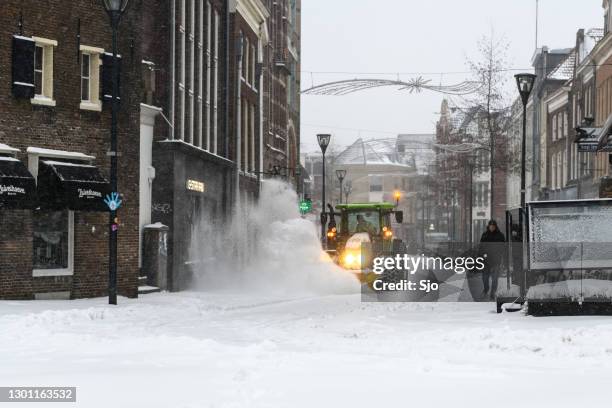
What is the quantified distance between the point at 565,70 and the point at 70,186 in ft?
179

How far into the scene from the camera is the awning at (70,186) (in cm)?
2373

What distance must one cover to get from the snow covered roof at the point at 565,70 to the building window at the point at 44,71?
49358mm

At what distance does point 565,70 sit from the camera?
73.2 meters

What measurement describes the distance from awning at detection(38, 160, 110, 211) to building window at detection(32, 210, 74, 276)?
520mm

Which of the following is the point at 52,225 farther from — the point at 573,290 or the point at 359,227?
the point at 359,227

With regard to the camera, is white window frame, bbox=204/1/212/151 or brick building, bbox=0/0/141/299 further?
white window frame, bbox=204/1/212/151

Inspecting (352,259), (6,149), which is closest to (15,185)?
(6,149)

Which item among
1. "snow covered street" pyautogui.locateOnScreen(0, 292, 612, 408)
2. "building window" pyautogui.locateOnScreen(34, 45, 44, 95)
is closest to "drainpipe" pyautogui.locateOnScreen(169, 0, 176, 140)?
"building window" pyautogui.locateOnScreen(34, 45, 44, 95)

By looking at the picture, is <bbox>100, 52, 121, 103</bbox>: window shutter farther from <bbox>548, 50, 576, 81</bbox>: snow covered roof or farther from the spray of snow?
<bbox>548, 50, 576, 81</bbox>: snow covered roof

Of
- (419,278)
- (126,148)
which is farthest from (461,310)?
(419,278)

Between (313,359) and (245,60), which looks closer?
(313,359)

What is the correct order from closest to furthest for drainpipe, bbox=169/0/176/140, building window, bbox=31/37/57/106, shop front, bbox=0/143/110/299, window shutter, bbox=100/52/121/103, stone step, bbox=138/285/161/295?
shop front, bbox=0/143/110/299 → building window, bbox=31/37/57/106 → window shutter, bbox=100/52/121/103 → stone step, bbox=138/285/161/295 → drainpipe, bbox=169/0/176/140

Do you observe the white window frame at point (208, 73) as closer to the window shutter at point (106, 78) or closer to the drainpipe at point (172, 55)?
the drainpipe at point (172, 55)

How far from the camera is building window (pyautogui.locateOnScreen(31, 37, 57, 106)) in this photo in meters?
23.9
